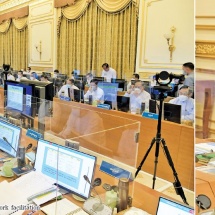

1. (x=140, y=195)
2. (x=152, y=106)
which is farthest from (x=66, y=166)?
(x=152, y=106)

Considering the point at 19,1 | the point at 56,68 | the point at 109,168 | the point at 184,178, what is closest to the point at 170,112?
the point at 184,178

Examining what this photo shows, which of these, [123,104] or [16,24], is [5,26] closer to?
[16,24]

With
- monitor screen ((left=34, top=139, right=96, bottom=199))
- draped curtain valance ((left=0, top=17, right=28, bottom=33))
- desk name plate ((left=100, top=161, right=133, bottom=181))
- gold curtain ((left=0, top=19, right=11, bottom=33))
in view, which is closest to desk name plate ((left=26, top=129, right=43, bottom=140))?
monitor screen ((left=34, top=139, right=96, bottom=199))

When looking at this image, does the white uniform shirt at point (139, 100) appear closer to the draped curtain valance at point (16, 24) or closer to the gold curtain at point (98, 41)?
the gold curtain at point (98, 41)

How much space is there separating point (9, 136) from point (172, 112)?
4.64 ft

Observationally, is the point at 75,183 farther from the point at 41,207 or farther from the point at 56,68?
the point at 56,68

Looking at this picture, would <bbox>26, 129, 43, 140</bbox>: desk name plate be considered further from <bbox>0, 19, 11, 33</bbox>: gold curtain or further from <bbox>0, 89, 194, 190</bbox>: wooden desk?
<bbox>0, 19, 11, 33</bbox>: gold curtain

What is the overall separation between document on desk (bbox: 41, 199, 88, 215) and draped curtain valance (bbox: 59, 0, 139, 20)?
4803mm

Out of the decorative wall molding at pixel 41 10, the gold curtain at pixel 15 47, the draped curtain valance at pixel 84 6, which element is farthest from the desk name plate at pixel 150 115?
the gold curtain at pixel 15 47

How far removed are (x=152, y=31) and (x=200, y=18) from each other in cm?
488

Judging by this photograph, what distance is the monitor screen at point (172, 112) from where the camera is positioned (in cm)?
233

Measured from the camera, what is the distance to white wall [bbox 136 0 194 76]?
15.0ft

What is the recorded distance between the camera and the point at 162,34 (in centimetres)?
493

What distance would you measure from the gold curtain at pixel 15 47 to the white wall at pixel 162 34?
195 inches
